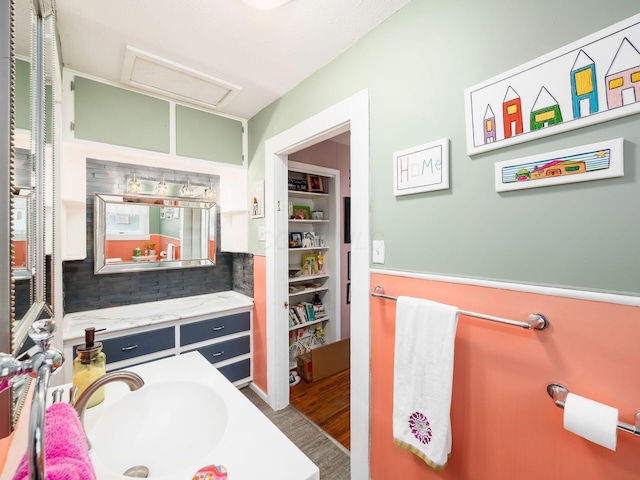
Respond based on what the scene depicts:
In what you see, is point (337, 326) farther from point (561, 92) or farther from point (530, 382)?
point (561, 92)

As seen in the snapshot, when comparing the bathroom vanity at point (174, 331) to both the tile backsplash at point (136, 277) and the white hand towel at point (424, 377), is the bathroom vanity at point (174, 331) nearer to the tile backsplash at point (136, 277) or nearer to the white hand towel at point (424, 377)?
the tile backsplash at point (136, 277)

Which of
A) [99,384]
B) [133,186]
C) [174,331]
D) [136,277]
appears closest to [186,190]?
[133,186]

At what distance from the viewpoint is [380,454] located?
139cm

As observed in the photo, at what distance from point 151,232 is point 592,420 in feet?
9.10

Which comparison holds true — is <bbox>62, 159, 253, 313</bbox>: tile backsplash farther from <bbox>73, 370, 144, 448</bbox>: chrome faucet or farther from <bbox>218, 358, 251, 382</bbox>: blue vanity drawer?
<bbox>73, 370, 144, 448</bbox>: chrome faucet

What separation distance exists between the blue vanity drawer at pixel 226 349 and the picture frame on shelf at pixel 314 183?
63.5 inches

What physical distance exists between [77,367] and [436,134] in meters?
1.61

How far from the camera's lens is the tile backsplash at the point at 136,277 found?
208 cm

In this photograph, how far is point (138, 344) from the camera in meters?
1.88

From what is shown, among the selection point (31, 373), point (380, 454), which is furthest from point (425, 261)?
point (31, 373)

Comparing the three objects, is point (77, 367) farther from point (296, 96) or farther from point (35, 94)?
point (296, 96)

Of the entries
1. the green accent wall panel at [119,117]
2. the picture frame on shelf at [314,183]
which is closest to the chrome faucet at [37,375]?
the green accent wall panel at [119,117]

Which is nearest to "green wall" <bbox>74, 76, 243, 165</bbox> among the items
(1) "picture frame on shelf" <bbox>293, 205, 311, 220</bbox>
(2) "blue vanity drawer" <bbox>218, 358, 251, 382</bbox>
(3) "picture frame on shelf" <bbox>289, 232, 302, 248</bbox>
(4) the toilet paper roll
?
(1) "picture frame on shelf" <bbox>293, 205, 311, 220</bbox>

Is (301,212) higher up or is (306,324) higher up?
(301,212)
